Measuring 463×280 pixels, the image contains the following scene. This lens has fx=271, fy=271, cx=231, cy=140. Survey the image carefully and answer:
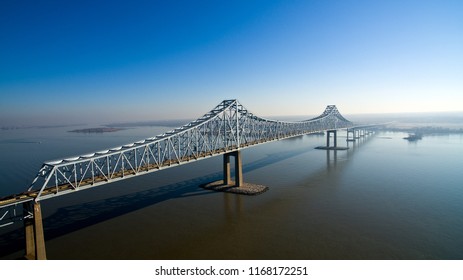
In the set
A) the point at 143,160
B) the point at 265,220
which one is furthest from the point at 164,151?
the point at 265,220

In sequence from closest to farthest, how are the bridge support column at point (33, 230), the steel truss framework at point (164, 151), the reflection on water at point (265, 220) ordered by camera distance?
the bridge support column at point (33, 230) → the steel truss framework at point (164, 151) → the reflection on water at point (265, 220)

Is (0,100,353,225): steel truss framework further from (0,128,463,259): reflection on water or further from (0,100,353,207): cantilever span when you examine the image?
(0,128,463,259): reflection on water

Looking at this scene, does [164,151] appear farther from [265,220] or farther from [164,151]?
[265,220]

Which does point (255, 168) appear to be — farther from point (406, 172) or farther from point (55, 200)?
point (55, 200)

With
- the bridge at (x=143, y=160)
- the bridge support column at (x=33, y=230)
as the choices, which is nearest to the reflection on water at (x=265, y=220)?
the bridge support column at (x=33, y=230)

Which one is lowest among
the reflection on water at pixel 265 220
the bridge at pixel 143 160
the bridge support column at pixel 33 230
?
the reflection on water at pixel 265 220

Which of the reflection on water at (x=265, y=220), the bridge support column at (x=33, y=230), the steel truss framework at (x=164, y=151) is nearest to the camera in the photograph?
the bridge support column at (x=33, y=230)

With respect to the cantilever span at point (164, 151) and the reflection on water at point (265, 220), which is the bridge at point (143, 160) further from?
the reflection on water at point (265, 220)

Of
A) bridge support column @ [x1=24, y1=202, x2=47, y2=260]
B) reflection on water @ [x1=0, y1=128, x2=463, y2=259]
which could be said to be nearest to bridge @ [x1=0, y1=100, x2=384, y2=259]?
bridge support column @ [x1=24, y1=202, x2=47, y2=260]
